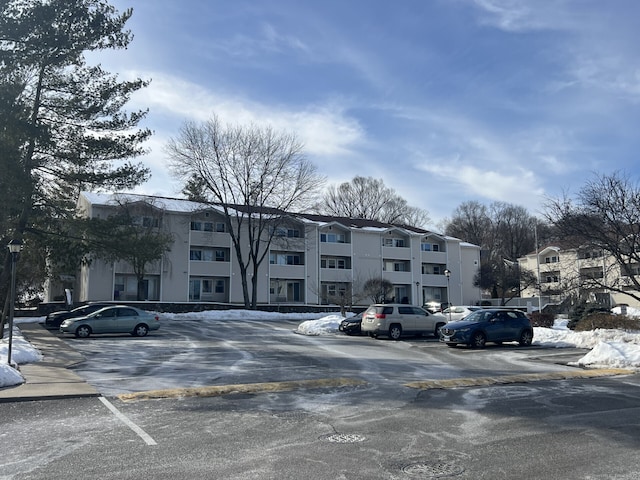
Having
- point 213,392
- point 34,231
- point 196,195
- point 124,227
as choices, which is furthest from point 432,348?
point 196,195

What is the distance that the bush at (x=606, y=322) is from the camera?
81.1 feet

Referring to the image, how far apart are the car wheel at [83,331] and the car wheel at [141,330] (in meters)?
1.94

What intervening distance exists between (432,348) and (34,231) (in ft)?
52.2

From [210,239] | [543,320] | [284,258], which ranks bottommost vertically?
[543,320]

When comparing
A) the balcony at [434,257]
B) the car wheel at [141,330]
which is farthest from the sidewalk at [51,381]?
the balcony at [434,257]

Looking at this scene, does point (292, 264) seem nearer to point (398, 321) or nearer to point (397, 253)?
point (397, 253)

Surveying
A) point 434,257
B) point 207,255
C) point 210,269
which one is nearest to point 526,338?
point 210,269

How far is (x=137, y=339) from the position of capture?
79.3 ft

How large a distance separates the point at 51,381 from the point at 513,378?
10.3 m

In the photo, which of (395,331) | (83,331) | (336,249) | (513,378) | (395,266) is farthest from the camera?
(395,266)

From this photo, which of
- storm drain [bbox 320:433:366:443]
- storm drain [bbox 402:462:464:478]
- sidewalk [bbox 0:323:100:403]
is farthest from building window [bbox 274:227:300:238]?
storm drain [bbox 402:462:464:478]

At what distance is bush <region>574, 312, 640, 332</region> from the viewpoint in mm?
24705

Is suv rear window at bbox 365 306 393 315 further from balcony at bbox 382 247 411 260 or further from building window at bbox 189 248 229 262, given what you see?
balcony at bbox 382 247 411 260

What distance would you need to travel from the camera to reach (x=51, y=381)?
12.4 meters
